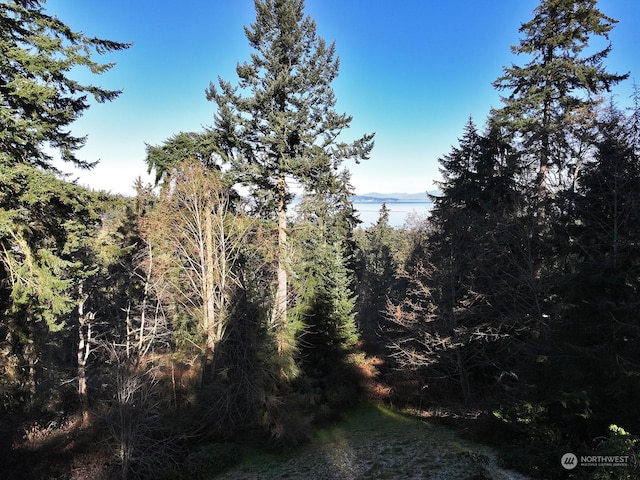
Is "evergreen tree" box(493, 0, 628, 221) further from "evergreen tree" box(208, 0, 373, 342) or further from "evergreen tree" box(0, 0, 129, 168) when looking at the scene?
"evergreen tree" box(0, 0, 129, 168)

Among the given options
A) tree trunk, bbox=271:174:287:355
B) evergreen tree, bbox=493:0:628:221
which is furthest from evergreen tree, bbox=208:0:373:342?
evergreen tree, bbox=493:0:628:221

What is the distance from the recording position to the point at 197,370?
16.2m

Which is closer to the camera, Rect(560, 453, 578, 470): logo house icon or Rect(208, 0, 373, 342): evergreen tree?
Rect(560, 453, 578, 470): logo house icon

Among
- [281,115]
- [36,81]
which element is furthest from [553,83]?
[36,81]

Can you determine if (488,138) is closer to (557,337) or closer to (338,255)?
(338,255)

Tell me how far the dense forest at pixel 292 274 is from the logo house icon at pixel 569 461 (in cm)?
23

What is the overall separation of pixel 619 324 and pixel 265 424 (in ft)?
38.9

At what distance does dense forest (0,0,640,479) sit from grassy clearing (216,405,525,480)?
785 mm

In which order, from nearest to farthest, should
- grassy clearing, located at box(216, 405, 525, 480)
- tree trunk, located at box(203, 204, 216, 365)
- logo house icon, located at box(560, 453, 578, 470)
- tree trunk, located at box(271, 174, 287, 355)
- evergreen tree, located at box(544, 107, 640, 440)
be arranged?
1. evergreen tree, located at box(544, 107, 640, 440)
2. logo house icon, located at box(560, 453, 578, 470)
3. grassy clearing, located at box(216, 405, 525, 480)
4. tree trunk, located at box(203, 204, 216, 365)
5. tree trunk, located at box(271, 174, 287, 355)

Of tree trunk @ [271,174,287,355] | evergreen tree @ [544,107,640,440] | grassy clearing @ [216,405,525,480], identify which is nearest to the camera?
evergreen tree @ [544,107,640,440]

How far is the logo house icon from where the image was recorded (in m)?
8.78

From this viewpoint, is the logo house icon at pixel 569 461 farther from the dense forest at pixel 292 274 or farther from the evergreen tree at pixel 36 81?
the evergreen tree at pixel 36 81

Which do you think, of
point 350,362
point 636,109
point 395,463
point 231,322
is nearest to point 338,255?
point 350,362

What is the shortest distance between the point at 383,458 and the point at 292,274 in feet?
31.0
